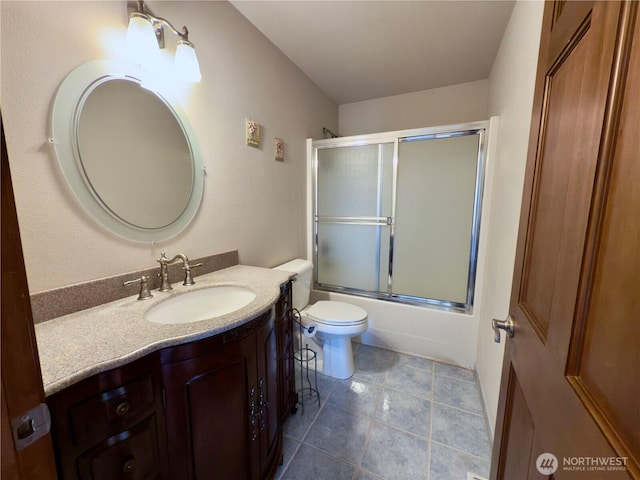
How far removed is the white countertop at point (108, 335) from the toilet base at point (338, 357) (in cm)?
101

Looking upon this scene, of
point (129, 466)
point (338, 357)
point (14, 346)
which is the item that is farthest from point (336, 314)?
point (14, 346)

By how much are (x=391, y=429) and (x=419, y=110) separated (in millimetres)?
2719

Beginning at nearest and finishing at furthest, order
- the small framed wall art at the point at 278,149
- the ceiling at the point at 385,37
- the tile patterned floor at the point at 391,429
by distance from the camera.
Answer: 1. the tile patterned floor at the point at 391,429
2. the ceiling at the point at 385,37
3. the small framed wall art at the point at 278,149

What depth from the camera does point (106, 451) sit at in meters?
0.64

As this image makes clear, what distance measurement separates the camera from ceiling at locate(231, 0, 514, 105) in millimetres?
1493

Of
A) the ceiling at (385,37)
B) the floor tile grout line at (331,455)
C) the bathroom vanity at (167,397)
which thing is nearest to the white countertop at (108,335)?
the bathroom vanity at (167,397)

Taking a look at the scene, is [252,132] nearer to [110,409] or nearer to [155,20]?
[155,20]

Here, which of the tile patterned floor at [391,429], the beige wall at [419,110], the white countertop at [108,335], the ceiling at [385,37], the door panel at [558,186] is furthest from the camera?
the beige wall at [419,110]

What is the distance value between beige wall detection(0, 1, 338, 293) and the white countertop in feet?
0.51

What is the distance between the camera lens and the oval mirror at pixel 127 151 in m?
0.90

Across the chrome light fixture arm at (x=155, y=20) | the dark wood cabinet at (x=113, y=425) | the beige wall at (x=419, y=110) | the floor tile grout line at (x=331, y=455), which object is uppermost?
the beige wall at (x=419, y=110)

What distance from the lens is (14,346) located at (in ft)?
1.12

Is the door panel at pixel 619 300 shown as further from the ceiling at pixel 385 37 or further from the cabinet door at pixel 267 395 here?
the ceiling at pixel 385 37

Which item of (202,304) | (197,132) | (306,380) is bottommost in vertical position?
(306,380)
